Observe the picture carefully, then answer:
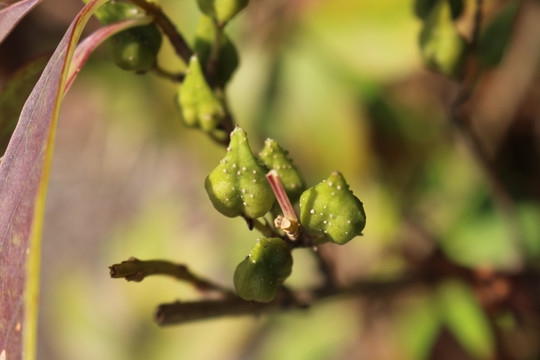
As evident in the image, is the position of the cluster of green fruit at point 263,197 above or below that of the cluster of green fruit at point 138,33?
below

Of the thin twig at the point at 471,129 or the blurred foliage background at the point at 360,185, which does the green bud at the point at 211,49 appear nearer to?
the thin twig at the point at 471,129

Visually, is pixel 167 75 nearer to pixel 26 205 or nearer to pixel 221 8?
pixel 221 8

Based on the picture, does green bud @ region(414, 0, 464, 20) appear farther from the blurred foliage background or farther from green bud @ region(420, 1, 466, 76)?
the blurred foliage background

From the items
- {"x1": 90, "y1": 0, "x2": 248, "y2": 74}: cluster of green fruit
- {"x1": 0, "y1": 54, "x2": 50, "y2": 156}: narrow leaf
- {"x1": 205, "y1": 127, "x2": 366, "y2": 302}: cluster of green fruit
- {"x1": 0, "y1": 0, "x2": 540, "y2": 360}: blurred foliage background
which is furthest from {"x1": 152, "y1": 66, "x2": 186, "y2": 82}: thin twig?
{"x1": 0, "y1": 0, "x2": 540, "y2": 360}: blurred foliage background

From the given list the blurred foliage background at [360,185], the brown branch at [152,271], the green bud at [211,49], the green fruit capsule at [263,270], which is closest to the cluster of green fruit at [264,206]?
the green fruit capsule at [263,270]

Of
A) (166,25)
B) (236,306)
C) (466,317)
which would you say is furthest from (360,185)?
(166,25)

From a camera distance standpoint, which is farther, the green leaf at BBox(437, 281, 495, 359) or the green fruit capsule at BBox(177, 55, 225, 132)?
the green leaf at BBox(437, 281, 495, 359)
